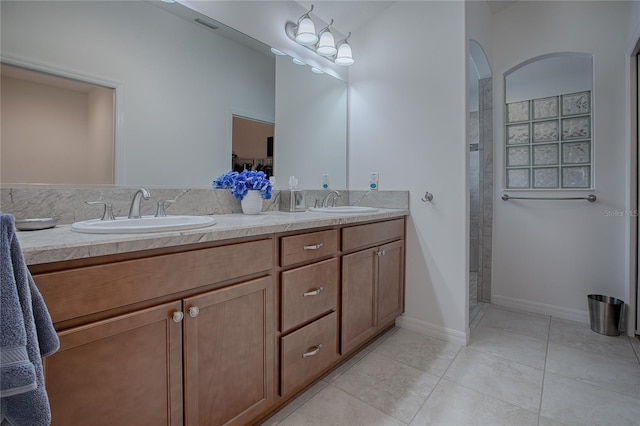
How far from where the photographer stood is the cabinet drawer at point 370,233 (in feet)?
5.54

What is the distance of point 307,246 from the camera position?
142cm

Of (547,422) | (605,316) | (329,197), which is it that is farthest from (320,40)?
(605,316)

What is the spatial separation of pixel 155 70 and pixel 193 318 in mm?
1194

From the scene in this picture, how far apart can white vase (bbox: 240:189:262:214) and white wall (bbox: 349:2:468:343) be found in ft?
3.47

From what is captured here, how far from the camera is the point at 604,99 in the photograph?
2.23 m

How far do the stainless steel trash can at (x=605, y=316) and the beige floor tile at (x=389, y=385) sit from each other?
142 cm

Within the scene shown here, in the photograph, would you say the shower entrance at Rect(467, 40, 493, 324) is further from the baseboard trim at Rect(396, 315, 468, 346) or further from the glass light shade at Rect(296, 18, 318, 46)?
the glass light shade at Rect(296, 18, 318, 46)

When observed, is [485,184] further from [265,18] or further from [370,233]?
[265,18]

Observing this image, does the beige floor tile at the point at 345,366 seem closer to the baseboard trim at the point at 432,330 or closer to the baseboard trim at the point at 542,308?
the baseboard trim at the point at 432,330

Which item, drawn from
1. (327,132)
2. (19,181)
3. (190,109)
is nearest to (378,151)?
(327,132)

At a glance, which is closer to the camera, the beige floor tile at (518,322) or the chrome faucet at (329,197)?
the beige floor tile at (518,322)

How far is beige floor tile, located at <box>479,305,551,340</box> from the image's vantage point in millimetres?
2234

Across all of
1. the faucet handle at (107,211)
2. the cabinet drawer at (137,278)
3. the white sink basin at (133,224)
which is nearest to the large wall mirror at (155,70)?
the faucet handle at (107,211)

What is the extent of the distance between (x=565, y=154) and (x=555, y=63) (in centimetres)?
78
